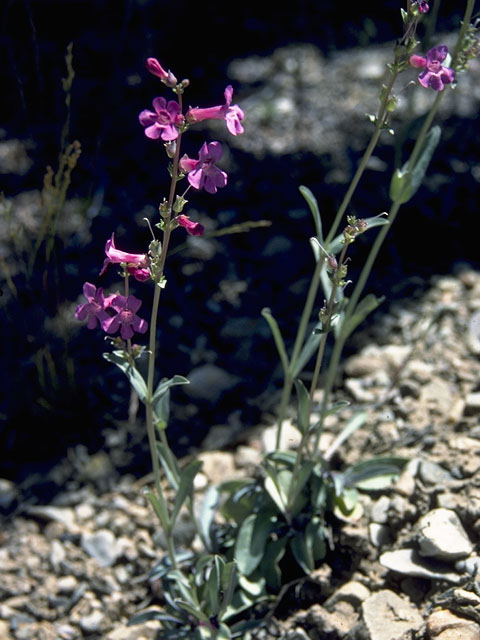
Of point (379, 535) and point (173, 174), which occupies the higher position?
point (173, 174)

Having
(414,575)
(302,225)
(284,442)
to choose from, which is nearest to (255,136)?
(302,225)

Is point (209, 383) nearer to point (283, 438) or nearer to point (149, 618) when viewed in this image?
point (283, 438)

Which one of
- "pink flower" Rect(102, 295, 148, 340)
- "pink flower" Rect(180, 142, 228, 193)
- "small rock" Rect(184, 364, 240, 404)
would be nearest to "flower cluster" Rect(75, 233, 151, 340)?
"pink flower" Rect(102, 295, 148, 340)

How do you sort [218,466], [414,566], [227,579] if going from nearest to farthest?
[227,579] → [414,566] → [218,466]

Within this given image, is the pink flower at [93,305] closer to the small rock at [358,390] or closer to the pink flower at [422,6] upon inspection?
the pink flower at [422,6]

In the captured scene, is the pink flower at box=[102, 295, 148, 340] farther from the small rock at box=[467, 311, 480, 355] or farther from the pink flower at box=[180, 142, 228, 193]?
the small rock at box=[467, 311, 480, 355]

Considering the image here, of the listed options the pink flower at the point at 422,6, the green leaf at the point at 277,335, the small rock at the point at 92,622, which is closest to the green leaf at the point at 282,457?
the green leaf at the point at 277,335

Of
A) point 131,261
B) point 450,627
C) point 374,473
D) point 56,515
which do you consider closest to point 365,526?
point 374,473
